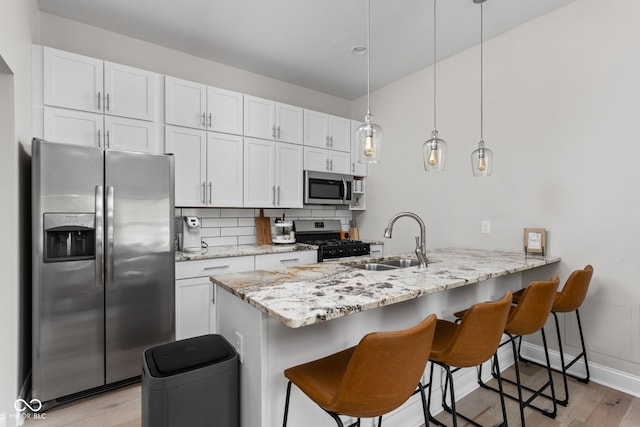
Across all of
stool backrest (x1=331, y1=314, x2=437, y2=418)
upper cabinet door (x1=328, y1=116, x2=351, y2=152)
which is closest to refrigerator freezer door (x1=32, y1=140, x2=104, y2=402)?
stool backrest (x1=331, y1=314, x2=437, y2=418)

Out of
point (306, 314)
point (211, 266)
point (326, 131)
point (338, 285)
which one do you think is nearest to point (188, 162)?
point (211, 266)

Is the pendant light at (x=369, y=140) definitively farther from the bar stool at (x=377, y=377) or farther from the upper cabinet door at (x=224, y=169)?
the upper cabinet door at (x=224, y=169)

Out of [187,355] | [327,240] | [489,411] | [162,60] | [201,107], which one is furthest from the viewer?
[327,240]

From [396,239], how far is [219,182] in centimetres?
221

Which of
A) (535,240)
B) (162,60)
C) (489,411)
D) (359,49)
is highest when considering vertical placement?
(359,49)

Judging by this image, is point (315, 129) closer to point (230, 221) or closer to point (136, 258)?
point (230, 221)

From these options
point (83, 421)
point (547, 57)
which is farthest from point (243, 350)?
point (547, 57)

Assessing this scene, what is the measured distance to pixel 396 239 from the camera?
4.01 metres

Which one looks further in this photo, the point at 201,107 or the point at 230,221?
the point at 230,221

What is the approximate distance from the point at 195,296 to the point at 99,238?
2.92ft

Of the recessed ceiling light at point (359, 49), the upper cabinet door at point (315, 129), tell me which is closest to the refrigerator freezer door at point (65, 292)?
the upper cabinet door at point (315, 129)

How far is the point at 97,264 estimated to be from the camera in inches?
87.6

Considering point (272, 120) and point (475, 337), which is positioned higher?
point (272, 120)
